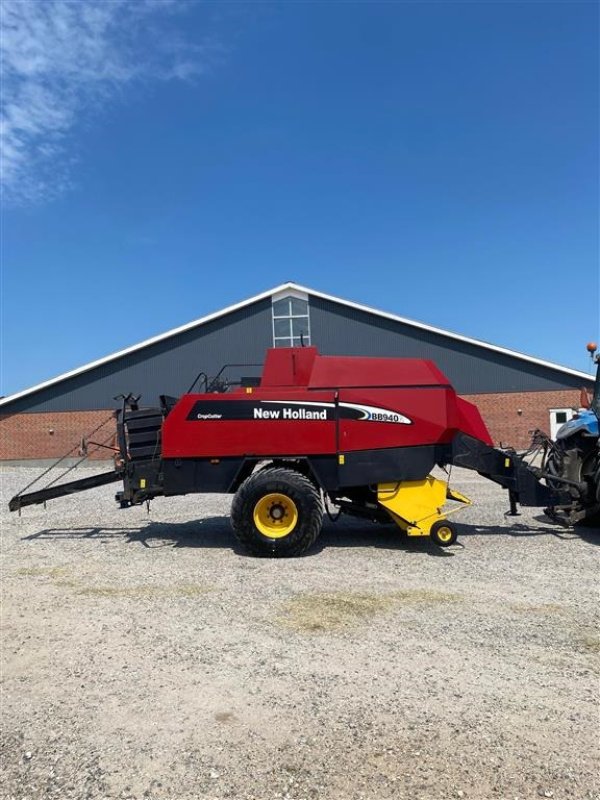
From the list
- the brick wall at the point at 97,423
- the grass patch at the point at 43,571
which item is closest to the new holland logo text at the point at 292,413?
the grass patch at the point at 43,571

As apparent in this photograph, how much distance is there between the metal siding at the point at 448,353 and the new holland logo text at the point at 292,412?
18.0m

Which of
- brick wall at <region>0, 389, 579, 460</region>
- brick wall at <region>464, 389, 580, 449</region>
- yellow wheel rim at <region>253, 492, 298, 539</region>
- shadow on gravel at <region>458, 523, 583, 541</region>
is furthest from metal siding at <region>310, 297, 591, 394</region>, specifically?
yellow wheel rim at <region>253, 492, 298, 539</region>

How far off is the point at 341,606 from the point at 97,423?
23.3 metres

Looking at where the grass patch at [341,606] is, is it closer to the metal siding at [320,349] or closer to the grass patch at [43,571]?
the grass patch at [43,571]

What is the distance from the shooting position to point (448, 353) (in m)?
25.7

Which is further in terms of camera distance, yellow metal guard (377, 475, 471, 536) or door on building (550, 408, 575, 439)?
door on building (550, 408, 575, 439)

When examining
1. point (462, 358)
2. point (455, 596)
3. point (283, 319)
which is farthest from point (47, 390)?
point (455, 596)

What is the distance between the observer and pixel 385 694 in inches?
146

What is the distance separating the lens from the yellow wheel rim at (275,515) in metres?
7.44

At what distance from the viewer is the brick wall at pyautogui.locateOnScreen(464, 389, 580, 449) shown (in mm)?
25844

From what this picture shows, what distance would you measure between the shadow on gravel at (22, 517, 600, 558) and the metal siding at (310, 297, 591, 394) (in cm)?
1677

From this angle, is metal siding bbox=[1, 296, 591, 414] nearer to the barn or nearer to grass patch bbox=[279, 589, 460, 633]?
the barn

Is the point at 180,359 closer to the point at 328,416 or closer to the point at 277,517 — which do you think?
the point at 328,416

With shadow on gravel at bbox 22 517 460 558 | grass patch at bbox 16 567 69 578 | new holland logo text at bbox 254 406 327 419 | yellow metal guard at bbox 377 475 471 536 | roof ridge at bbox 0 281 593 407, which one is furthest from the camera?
roof ridge at bbox 0 281 593 407
